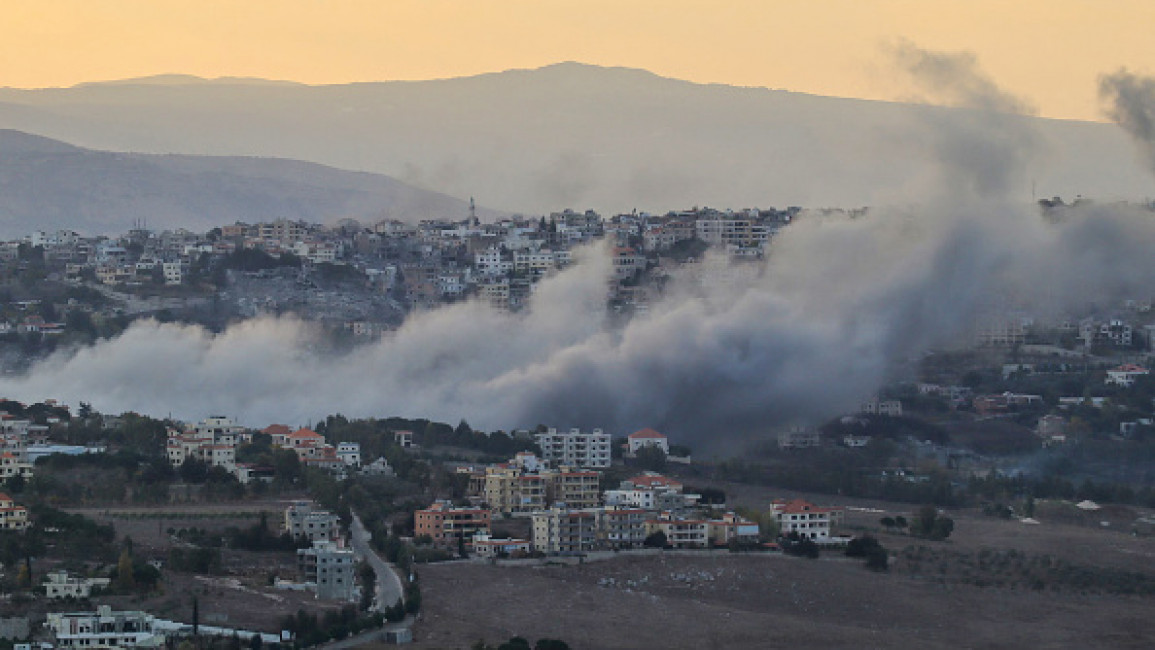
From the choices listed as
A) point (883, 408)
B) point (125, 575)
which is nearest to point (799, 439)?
point (883, 408)

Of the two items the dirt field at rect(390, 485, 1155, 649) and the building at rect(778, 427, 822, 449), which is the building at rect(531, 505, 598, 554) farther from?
the building at rect(778, 427, 822, 449)

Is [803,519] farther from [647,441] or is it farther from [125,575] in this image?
[125,575]

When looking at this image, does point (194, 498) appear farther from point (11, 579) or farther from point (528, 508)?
point (11, 579)

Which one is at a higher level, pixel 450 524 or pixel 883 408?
pixel 883 408

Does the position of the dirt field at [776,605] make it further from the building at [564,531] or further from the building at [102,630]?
the building at [102,630]

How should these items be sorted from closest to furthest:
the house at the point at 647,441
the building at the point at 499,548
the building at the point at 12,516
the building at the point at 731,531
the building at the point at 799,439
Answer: the building at the point at 12,516, the building at the point at 499,548, the building at the point at 731,531, the house at the point at 647,441, the building at the point at 799,439

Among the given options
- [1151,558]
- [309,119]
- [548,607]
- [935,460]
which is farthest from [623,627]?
[309,119]

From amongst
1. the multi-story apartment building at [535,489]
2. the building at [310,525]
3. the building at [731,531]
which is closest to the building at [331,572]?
the building at [310,525]
